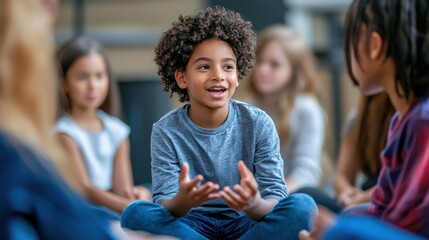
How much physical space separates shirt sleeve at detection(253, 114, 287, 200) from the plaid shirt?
0.89 feet

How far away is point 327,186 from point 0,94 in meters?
3.17

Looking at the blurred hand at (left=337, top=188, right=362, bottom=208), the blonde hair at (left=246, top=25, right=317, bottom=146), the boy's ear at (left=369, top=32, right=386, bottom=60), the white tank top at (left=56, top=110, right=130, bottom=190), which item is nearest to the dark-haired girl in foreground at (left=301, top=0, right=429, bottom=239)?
the boy's ear at (left=369, top=32, right=386, bottom=60)

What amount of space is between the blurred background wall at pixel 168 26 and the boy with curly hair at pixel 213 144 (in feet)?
12.4

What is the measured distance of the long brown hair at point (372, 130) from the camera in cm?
274

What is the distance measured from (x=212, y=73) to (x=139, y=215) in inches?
12.8

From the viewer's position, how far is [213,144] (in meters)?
1.75

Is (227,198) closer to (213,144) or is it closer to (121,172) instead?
(213,144)

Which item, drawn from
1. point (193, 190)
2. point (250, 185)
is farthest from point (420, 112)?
point (193, 190)

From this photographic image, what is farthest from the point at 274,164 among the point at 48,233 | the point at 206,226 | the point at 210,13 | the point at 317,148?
the point at 317,148

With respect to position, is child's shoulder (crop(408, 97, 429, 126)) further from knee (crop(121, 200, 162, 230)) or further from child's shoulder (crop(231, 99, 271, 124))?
knee (crop(121, 200, 162, 230))

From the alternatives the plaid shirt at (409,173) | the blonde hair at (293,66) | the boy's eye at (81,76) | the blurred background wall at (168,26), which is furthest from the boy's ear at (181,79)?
the blurred background wall at (168,26)

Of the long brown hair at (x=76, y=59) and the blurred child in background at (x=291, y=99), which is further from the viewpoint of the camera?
the blurred child in background at (x=291, y=99)

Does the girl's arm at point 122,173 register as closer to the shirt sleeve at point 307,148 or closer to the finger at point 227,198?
the shirt sleeve at point 307,148

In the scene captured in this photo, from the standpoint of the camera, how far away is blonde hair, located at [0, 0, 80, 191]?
1.12 meters
